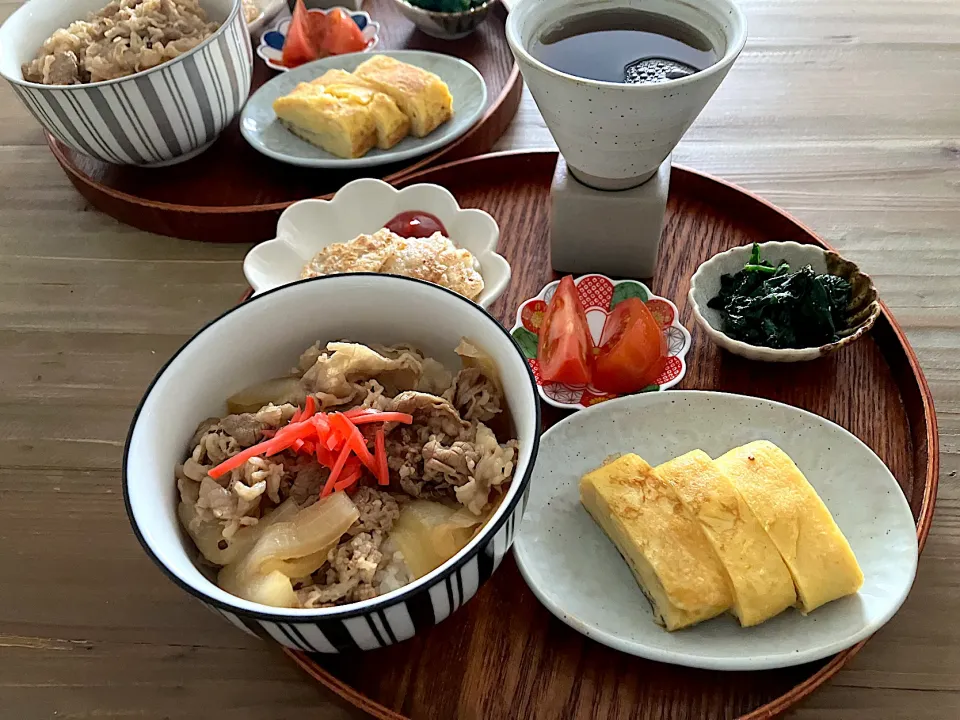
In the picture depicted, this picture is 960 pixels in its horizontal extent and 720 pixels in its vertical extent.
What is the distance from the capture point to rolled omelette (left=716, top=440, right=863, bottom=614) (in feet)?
3.31

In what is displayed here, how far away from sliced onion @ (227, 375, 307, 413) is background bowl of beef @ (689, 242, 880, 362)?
0.69 meters

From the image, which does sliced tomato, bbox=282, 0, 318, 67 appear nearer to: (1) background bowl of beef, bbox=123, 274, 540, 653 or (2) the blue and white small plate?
(2) the blue and white small plate

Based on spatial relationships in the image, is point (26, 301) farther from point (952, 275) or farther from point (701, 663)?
point (952, 275)

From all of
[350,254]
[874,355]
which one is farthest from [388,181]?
[874,355]

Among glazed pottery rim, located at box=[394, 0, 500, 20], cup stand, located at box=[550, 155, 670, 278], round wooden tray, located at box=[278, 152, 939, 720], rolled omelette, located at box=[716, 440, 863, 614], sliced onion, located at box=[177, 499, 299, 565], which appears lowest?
round wooden tray, located at box=[278, 152, 939, 720]

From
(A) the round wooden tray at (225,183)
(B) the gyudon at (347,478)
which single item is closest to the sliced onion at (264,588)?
(B) the gyudon at (347,478)

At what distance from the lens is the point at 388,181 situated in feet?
5.55

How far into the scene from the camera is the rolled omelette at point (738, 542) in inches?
39.1

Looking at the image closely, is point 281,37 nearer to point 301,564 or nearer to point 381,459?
point 381,459

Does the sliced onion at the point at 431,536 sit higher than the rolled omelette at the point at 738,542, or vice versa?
the sliced onion at the point at 431,536

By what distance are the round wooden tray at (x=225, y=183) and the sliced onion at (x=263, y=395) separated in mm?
664

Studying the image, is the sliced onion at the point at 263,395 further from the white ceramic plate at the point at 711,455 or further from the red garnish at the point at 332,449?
the white ceramic plate at the point at 711,455

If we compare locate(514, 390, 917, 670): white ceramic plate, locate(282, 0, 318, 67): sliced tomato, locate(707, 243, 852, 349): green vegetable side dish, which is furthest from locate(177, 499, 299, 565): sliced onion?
locate(282, 0, 318, 67): sliced tomato

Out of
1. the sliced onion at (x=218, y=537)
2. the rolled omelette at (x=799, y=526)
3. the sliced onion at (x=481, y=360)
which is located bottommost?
the rolled omelette at (x=799, y=526)
